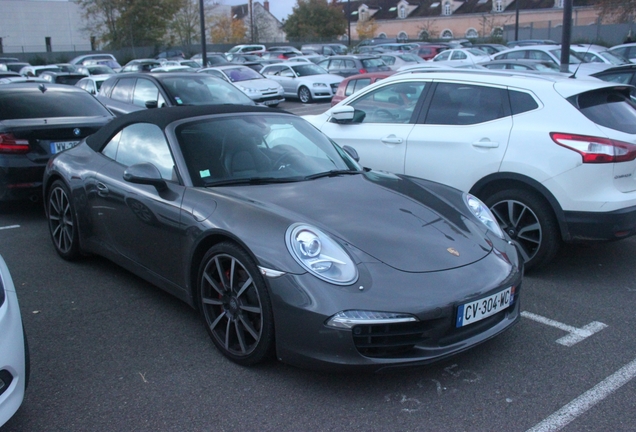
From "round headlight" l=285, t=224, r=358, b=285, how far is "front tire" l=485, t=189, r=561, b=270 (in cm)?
220

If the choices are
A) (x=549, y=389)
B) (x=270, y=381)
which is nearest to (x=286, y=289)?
(x=270, y=381)

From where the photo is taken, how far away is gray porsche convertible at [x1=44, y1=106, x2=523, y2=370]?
323cm

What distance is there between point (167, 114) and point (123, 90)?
667 centimetres

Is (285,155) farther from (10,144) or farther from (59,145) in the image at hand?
(10,144)

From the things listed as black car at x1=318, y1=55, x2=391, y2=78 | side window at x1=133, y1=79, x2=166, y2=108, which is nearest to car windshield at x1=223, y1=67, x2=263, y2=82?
black car at x1=318, y1=55, x2=391, y2=78

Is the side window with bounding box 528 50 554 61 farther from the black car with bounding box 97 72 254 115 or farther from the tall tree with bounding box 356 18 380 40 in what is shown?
the tall tree with bounding box 356 18 380 40

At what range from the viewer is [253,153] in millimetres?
4465

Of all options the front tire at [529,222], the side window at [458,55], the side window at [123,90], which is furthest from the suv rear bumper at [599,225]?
the side window at [458,55]

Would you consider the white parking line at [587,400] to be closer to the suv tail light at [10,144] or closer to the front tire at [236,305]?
the front tire at [236,305]

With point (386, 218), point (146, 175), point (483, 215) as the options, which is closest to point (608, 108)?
point (483, 215)

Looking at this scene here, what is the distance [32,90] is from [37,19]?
218 ft

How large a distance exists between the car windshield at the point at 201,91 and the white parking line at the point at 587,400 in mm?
7800

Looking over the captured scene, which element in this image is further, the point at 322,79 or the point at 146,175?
the point at 322,79

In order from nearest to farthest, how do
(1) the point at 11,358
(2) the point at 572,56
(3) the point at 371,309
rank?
1. (1) the point at 11,358
2. (3) the point at 371,309
3. (2) the point at 572,56
